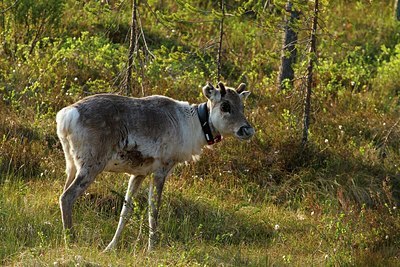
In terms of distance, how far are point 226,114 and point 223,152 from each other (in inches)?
96.7

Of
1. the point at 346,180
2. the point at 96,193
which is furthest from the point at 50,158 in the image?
the point at 346,180

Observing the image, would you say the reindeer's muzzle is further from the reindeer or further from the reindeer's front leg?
the reindeer's front leg

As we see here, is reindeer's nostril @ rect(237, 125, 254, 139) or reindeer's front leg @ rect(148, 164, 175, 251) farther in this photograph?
reindeer's nostril @ rect(237, 125, 254, 139)

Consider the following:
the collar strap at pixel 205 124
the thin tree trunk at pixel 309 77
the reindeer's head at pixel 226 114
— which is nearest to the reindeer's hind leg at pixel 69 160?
the collar strap at pixel 205 124

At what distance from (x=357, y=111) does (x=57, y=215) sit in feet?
19.9

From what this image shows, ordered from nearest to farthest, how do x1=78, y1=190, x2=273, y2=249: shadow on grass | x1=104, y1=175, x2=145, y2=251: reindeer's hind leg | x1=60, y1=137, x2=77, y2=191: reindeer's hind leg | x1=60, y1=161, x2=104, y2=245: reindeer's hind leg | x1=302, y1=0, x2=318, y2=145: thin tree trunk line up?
x1=60, y1=161, x2=104, y2=245: reindeer's hind leg → x1=60, y1=137, x2=77, y2=191: reindeer's hind leg → x1=104, y1=175, x2=145, y2=251: reindeer's hind leg → x1=78, y1=190, x2=273, y2=249: shadow on grass → x1=302, y1=0, x2=318, y2=145: thin tree trunk

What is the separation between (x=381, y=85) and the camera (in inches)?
599

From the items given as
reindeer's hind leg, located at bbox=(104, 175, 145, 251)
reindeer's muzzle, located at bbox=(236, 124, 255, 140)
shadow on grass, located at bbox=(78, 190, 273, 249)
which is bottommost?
shadow on grass, located at bbox=(78, 190, 273, 249)

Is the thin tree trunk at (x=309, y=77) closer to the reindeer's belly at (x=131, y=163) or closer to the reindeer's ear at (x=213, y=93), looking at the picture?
the reindeer's ear at (x=213, y=93)

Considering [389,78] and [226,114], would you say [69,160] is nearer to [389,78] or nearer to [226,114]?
[226,114]

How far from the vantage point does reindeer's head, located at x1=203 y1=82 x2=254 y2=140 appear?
10047 millimetres

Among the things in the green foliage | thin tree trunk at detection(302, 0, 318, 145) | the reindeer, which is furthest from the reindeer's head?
the green foliage

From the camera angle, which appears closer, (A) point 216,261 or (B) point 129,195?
(A) point 216,261

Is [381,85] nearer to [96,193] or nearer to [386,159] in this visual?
[386,159]
